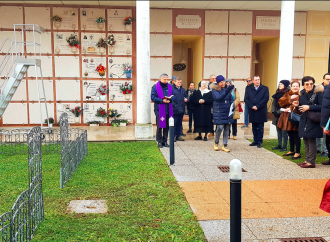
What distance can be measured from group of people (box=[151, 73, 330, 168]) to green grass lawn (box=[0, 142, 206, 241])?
1542mm

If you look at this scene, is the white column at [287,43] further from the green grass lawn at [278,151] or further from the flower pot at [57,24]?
the flower pot at [57,24]

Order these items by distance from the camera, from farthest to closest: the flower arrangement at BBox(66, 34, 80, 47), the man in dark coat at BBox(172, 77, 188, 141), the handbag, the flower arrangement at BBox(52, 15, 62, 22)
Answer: the flower arrangement at BBox(66, 34, 80, 47)
the flower arrangement at BBox(52, 15, 62, 22)
the man in dark coat at BBox(172, 77, 188, 141)
the handbag

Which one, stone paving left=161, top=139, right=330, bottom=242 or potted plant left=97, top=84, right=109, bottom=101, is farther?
potted plant left=97, top=84, right=109, bottom=101

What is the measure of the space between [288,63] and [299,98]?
3.53m

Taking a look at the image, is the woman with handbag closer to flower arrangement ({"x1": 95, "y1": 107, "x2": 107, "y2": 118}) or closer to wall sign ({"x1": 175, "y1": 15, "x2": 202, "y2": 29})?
wall sign ({"x1": 175, "y1": 15, "x2": 202, "y2": 29})

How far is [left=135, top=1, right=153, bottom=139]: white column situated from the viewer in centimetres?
848

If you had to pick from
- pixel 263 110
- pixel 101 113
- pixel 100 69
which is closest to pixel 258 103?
pixel 263 110

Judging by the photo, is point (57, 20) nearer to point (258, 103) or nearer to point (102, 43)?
point (102, 43)

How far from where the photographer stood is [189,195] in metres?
4.35

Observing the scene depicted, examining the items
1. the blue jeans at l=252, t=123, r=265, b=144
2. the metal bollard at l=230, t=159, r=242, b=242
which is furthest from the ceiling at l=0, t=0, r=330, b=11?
the metal bollard at l=230, t=159, r=242, b=242

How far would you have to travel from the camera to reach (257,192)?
449cm

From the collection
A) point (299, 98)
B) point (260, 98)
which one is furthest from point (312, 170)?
point (260, 98)

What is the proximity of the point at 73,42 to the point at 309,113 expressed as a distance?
8.45 m

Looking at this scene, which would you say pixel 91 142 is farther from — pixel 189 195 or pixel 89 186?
pixel 189 195
